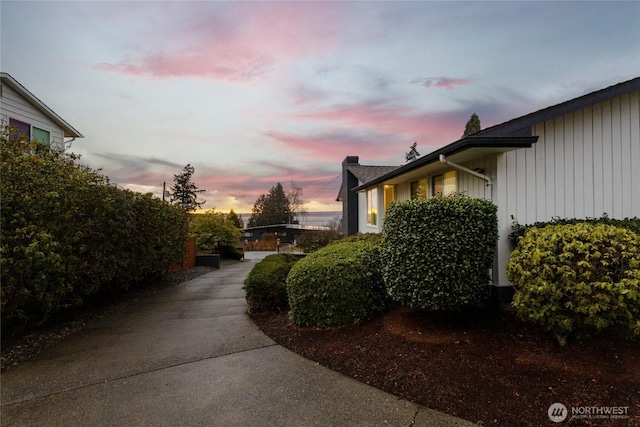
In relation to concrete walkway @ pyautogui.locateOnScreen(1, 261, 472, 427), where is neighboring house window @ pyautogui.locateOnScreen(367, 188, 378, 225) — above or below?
above

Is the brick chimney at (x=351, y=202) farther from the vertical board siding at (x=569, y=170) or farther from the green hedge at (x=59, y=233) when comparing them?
the vertical board siding at (x=569, y=170)

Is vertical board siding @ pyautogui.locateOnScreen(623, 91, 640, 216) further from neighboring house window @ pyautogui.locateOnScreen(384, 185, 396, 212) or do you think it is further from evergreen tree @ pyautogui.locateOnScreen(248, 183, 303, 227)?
evergreen tree @ pyautogui.locateOnScreen(248, 183, 303, 227)

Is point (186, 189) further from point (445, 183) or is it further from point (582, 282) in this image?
point (582, 282)

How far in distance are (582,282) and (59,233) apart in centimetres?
719

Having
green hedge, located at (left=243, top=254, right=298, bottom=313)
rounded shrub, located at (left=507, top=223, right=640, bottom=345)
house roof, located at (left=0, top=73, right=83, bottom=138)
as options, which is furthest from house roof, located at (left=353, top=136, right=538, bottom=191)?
house roof, located at (left=0, top=73, right=83, bottom=138)

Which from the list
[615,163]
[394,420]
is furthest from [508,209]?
[394,420]

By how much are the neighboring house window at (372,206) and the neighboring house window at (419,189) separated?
132 inches

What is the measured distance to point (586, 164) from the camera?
214 inches

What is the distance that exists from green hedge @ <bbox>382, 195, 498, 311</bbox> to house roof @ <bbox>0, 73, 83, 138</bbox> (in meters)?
13.3

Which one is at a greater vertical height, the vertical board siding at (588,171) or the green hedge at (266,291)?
the vertical board siding at (588,171)

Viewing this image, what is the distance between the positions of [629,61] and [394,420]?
35.8 ft

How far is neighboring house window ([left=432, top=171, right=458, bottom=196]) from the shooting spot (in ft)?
22.2

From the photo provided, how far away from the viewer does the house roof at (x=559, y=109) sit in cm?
496

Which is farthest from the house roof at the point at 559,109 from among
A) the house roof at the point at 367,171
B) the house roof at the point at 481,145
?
the house roof at the point at 367,171
